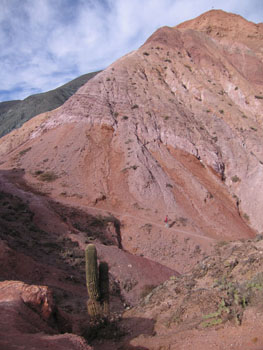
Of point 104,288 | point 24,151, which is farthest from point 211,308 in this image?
point 24,151

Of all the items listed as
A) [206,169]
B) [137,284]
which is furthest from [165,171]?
[137,284]

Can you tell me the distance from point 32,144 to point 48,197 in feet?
28.8

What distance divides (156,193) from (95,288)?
1253 cm

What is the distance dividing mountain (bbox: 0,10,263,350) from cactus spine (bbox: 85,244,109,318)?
547 mm

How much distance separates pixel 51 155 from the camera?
2100 centimetres

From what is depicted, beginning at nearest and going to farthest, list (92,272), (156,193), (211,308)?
1. (211,308)
2. (92,272)
3. (156,193)

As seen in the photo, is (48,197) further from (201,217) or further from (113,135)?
(201,217)

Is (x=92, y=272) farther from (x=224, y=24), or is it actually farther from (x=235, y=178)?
(x=224, y=24)

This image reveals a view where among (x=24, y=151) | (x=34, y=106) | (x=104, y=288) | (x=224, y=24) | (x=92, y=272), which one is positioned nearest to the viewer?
(x=92, y=272)

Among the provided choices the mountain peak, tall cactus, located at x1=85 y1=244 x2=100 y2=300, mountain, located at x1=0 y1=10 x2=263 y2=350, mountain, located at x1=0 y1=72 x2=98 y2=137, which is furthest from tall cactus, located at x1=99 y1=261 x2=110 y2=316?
mountain, located at x1=0 y1=72 x2=98 y2=137

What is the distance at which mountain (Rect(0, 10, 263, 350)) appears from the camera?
6.03 metres

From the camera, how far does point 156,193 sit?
62.0 feet

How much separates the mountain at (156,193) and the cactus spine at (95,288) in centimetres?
55

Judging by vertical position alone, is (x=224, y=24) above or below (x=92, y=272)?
above
